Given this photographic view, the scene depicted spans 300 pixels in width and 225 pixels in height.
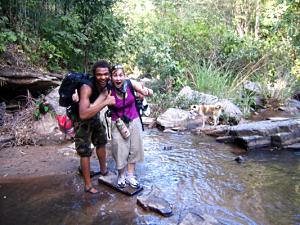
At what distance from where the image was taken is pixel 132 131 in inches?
155

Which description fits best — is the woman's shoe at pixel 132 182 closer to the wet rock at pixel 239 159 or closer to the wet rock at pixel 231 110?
the wet rock at pixel 239 159

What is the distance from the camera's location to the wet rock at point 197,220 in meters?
3.24

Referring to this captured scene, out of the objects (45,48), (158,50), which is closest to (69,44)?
(45,48)

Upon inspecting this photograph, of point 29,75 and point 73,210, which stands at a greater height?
point 29,75

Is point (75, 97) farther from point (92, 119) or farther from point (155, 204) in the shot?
point (155, 204)

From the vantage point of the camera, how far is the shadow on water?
11.4 ft

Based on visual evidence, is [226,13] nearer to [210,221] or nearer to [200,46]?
[200,46]

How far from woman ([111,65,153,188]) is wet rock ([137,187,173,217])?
44cm

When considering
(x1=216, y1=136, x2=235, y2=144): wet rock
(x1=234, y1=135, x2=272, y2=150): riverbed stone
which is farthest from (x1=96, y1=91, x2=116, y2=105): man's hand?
(x1=216, y1=136, x2=235, y2=144): wet rock

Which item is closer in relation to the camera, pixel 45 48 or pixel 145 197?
pixel 145 197

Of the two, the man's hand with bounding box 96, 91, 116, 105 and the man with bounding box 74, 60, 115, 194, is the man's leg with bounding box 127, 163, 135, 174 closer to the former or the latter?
the man with bounding box 74, 60, 115, 194

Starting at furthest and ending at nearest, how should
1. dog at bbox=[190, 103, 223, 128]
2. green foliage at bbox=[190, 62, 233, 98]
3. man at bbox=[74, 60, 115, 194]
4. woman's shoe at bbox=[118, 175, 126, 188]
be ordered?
green foliage at bbox=[190, 62, 233, 98], dog at bbox=[190, 103, 223, 128], woman's shoe at bbox=[118, 175, 126, 188], man at bbox=[74, 60, 115, 194]

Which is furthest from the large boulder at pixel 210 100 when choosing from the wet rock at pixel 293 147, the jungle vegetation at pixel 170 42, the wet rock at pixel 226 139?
Answer: the wet rock at pixel 293 147

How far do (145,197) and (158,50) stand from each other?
7.00 m
